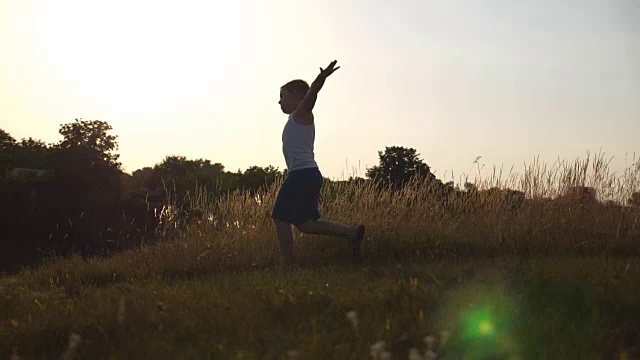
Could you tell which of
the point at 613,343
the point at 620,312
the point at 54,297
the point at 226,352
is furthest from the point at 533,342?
the point at 54,297

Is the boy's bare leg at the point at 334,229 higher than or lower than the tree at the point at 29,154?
lower

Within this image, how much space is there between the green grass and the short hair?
2.35m

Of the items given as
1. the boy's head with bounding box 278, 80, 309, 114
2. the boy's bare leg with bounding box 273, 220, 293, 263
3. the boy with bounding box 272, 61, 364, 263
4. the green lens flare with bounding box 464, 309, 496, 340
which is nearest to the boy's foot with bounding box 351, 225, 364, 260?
the boy with bounding box 272, 61, 364, 263

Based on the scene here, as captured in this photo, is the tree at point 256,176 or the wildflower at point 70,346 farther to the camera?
the tree at point 256,176

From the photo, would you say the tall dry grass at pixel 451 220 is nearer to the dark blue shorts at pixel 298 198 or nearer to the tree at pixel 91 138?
the dark blue shorts at pixel 298 198

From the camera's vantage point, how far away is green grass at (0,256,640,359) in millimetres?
3621

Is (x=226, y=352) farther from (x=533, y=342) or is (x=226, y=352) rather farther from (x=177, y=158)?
(x=177, y=158)

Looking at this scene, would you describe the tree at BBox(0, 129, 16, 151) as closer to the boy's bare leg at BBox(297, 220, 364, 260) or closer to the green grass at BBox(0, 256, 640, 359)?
the boy's bare leg at BBox(297, 220, 364, 260)

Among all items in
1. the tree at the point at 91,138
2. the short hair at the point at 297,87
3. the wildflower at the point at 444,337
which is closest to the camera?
the wildflower at the point at 444,337

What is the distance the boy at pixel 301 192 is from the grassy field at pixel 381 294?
345 mm

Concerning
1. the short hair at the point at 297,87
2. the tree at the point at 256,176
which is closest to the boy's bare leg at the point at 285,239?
the short hair at the point at 297,87

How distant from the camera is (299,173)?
7051 mm

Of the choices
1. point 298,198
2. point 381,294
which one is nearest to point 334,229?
point 298,198

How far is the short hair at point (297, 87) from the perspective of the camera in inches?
290
